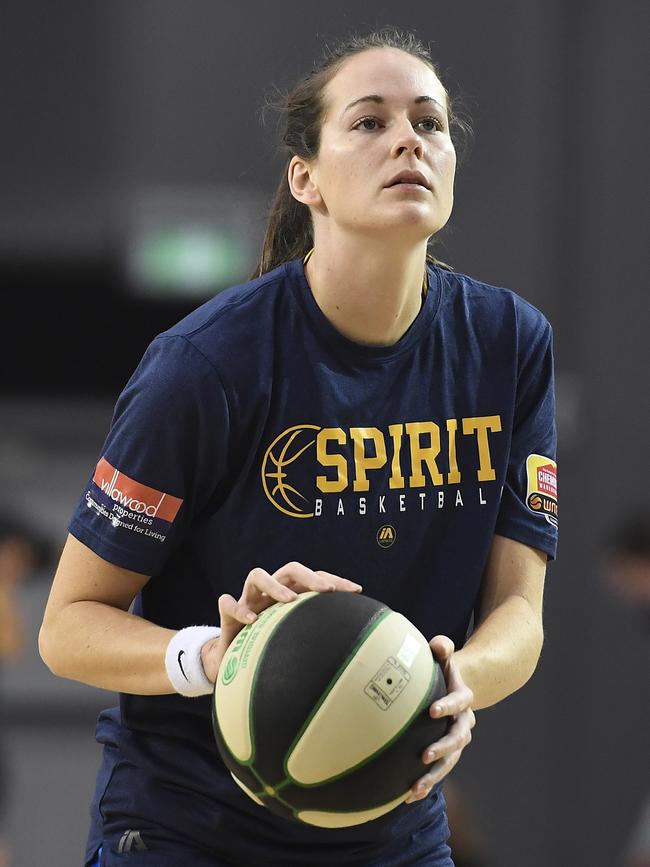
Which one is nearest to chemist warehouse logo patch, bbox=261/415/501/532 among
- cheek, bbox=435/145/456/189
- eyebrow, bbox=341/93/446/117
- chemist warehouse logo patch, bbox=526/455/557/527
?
chemist warehouse logo patch, bbox=526/455/557/527

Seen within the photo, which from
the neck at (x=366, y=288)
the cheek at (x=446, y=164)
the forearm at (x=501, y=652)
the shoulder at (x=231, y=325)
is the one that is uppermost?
the cheek at (x=446, y=164)

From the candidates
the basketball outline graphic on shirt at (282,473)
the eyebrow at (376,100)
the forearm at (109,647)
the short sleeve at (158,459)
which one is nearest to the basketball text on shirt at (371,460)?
the basketball outline graphic on shirt at (282,473)

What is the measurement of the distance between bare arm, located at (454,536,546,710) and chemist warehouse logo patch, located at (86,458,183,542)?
0.53 meters

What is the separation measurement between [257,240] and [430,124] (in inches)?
168

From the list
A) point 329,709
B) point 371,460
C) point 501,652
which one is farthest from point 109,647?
point 501,652

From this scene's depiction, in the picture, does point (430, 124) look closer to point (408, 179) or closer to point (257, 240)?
point (408, 179)

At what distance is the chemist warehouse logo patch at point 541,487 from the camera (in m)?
2.54

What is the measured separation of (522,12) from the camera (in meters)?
6.60

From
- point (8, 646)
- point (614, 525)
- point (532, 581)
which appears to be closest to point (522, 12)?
point (614, 525)

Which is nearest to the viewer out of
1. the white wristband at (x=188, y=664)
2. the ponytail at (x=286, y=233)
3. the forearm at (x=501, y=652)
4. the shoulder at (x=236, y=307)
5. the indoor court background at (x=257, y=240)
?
the white wristband at (x=188, y=664)

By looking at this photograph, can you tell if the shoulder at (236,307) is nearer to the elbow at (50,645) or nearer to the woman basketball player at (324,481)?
the woman basketball player at (324,481)

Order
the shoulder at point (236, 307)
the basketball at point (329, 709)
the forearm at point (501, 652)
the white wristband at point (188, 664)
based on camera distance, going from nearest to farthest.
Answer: the basketball at point (329, 709), the white wristband at point (188, 664), the forearm at point (501, 652), the shoulder at point (236, 307)

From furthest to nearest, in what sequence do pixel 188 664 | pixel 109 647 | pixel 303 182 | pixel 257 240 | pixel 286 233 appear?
pixel 257 240, pixel 286 233, pixel 303 182, pixel 109 647, pixel 188 664

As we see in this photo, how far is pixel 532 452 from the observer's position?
257 centimetres
